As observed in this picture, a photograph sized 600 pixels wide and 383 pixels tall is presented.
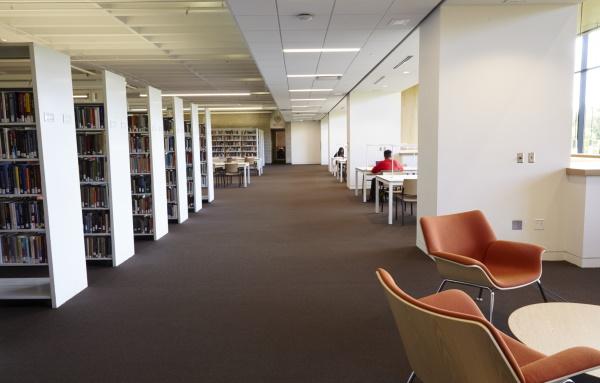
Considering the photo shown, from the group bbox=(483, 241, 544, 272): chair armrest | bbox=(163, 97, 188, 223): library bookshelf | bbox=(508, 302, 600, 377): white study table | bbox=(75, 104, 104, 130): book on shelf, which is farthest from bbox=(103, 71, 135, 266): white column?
bbox=(508, 302, 600, 377): white study table

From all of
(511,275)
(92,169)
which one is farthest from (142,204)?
(511,275)

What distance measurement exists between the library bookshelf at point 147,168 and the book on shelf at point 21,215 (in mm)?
2341

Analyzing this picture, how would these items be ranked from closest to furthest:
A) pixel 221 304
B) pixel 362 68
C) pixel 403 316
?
pixel 403 316, pixel 221 304, pixel 362 68

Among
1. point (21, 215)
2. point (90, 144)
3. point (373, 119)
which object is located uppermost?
point (373, 119)

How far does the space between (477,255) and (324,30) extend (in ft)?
11.8

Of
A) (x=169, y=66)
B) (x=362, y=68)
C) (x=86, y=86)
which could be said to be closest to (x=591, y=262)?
(x=362, y=68)

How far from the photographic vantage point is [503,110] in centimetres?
507

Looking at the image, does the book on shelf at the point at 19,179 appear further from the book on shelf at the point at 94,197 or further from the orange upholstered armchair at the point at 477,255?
the orange upholstered armchair at the point at 477,255

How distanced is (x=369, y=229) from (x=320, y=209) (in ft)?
7.52

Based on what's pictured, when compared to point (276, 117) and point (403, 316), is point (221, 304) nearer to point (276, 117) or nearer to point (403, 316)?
point (403, 316)

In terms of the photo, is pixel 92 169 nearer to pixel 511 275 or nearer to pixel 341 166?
pixel 511 275

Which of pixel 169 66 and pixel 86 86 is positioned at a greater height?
pixel 169 66

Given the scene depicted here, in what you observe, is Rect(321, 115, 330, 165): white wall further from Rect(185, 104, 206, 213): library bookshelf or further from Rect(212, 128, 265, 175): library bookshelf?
Rect(185, 104, 206, 213): library bookshelf

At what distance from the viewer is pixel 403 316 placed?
5.88 ft
